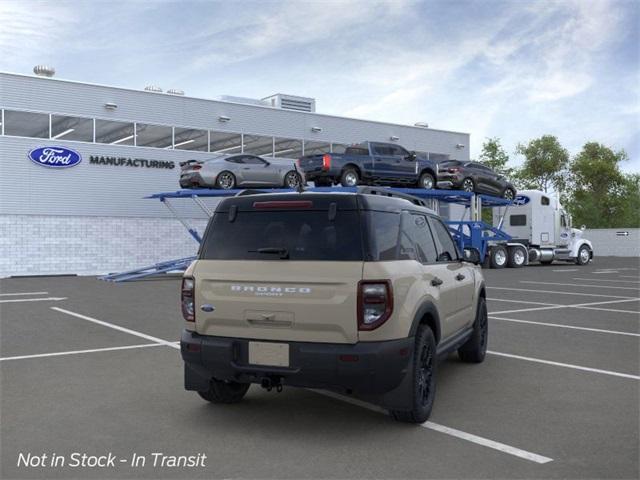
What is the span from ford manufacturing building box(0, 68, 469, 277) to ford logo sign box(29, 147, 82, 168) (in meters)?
0.05

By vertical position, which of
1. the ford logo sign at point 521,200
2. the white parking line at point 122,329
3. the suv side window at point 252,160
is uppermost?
the suv side window at point 252,160

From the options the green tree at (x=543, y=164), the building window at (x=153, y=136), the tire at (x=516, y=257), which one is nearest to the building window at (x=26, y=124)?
the building window at (x=153, y=136)

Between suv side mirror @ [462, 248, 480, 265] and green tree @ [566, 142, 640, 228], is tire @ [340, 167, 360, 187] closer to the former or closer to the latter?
suv side mirror @ [462, 248, 480, 265]

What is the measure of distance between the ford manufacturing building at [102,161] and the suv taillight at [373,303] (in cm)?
2335

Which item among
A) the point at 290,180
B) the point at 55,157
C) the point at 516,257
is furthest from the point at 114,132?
the point at 516,257

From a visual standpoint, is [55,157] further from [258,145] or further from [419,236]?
[419,236]

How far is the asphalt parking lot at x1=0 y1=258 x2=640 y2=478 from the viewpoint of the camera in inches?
162

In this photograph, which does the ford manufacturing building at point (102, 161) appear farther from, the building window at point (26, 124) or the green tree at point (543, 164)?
the green tree at point (543, 164)

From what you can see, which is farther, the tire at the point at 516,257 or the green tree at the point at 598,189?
the green tree at the point at 598,189

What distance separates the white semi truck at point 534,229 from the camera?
97.7ft

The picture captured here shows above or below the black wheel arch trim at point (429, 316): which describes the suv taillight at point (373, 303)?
above

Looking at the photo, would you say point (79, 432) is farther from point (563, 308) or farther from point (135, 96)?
point (135, 96)

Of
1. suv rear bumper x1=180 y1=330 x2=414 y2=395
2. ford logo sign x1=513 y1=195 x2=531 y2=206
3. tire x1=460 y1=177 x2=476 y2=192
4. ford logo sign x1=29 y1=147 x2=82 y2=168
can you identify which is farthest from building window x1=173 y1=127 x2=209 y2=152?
suv rear bumper x1=180 y1=330 x2=414 y2=395

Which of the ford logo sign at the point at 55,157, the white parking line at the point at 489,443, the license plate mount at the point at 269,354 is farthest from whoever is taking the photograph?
the ford logo sign at the point at 55,157
